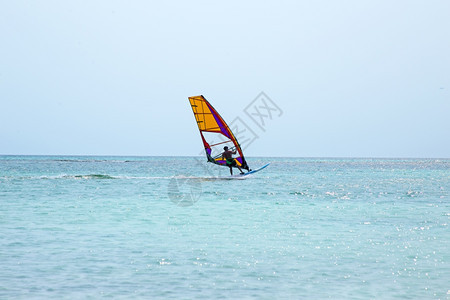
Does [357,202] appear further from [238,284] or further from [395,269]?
[238,284]

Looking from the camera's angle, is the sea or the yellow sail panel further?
the yellow sail panel

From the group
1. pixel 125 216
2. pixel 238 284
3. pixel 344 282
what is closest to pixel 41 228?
pixel 125 216

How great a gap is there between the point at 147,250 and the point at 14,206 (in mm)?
9871

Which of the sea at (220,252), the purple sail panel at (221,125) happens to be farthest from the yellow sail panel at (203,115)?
the sea at (220,252)

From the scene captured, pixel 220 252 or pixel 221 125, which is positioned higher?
pixel 221 125

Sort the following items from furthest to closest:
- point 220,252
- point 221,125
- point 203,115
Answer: point 203,115, point 221,125, point 220,252

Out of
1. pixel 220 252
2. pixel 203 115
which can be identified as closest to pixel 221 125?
pixel 203 115

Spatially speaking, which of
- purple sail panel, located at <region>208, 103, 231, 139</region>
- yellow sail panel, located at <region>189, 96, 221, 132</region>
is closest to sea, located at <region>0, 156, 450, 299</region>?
purple sail panel, located at <region>208, 103, 231, 139</region>

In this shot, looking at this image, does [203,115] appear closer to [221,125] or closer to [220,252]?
[221,125]

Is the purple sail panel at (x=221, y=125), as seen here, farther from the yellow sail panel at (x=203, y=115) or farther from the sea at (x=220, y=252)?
the sea at (x=220, y=252)

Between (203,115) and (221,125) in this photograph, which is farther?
(203,115)

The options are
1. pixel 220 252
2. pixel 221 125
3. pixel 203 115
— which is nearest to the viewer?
pixel 220 252

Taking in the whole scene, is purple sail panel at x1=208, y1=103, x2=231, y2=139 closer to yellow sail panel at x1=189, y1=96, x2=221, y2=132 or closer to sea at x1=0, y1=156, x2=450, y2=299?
yellow sail panel at x1=189, y1=96, x2=221, y2=132

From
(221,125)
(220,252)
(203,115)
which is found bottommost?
(220,252)
